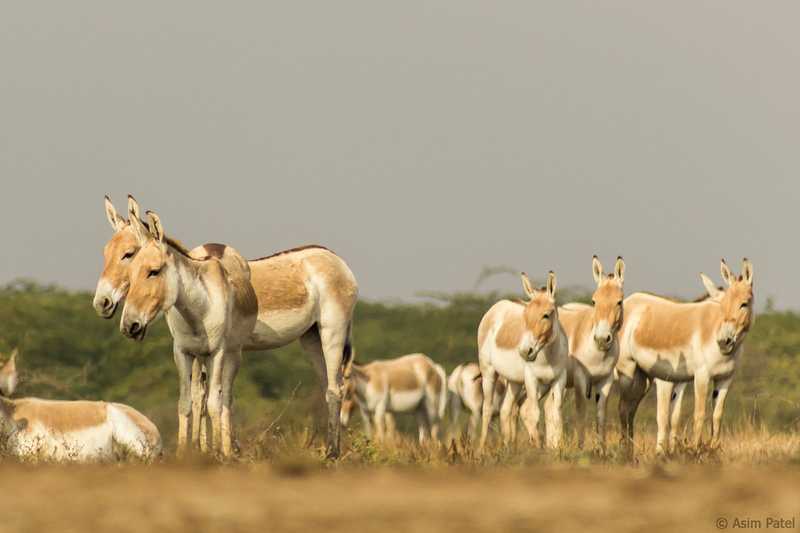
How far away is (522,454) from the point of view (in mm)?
11969

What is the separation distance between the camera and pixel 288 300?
1353cm

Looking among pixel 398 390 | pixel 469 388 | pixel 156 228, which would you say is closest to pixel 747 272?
pixel 156 228

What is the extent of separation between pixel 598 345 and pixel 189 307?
5436mm

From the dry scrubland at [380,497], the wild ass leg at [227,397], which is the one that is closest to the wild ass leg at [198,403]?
the wild ass leg at [227,397]

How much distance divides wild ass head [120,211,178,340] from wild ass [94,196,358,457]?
0.15 metres

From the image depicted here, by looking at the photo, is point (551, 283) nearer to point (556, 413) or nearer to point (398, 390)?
point (556, 413)

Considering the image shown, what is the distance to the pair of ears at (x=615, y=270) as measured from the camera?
16359mm

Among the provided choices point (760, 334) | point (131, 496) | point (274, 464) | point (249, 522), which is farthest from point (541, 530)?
point (760, 334)

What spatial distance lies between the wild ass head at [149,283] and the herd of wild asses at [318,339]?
1 cm

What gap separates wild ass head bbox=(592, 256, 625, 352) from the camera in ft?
52.3

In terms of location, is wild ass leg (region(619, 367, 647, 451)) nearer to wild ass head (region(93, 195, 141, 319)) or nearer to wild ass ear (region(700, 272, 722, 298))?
wild ass ear (region(700, 272, 722, 298))

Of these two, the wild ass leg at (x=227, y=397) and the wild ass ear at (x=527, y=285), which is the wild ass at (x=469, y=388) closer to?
the wild ass ear at (x=527, y=285)

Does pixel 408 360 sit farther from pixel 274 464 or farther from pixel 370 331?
pixel 274 464

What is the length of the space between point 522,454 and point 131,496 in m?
4.32
